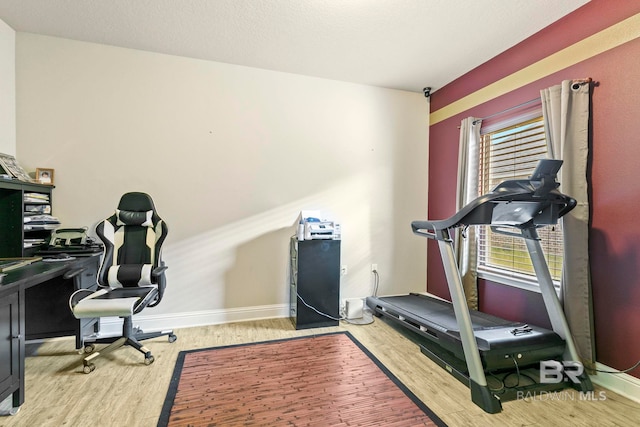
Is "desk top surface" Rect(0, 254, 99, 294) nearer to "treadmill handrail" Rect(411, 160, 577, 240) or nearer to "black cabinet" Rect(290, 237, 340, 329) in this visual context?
"black cabinet" Rect(290, 237, 340, 329)

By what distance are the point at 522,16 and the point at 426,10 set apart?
76 cm

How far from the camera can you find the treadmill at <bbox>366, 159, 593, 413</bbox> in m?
1.71

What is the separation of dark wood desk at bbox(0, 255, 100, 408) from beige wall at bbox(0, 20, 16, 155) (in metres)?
1.14

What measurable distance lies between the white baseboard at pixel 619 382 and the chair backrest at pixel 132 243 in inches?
131

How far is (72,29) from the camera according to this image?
2.46 m

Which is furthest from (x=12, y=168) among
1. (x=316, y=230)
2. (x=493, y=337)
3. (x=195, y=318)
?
(x=493, y=337)

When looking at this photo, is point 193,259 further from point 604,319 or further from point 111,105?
point 604,319

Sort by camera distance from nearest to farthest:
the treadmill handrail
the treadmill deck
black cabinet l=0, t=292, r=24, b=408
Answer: black cabinet l=0, t=292, r=24, b=408, the treadmill handrail, the treadmill deck

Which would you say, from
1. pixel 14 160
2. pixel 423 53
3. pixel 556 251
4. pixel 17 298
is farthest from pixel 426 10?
pixel 14 160

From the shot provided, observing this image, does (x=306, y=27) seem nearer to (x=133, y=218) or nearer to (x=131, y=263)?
(x=133, y=218)

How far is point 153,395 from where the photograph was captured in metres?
1.81

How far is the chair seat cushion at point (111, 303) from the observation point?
→ 1.97 meters

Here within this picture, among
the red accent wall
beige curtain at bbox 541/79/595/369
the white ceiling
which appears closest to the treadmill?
beige curtain at bbox 541/79/595/369

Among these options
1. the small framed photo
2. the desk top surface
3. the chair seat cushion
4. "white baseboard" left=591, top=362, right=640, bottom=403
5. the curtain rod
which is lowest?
"white baseboard" left=591, top=362, right=640, bottom=403
